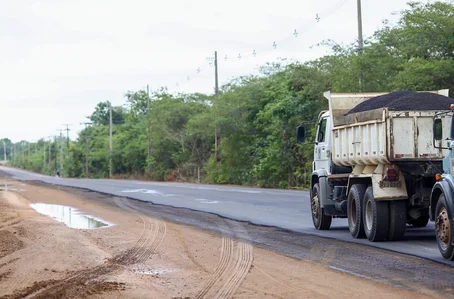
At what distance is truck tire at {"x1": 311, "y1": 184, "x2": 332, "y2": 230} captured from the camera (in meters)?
17.1

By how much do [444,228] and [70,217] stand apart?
1389 centimetres

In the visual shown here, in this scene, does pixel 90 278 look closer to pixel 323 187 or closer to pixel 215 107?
pixel 323 187

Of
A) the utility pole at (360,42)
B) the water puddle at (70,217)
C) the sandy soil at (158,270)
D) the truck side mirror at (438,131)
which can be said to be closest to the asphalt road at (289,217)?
the truck side mirror at (438,131)

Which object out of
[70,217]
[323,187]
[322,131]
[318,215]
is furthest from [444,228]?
[70,217]

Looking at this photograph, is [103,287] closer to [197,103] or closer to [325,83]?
[325,83]

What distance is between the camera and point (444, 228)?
36.8ft

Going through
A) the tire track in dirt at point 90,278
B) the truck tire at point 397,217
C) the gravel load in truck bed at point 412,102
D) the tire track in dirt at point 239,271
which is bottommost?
the tire track in dirt at point 239,271

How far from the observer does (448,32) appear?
2933 cm

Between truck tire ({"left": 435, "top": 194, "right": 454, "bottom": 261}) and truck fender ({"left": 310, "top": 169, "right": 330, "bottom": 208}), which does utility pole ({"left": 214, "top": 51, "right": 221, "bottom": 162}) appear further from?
truck tire ({"left": 435, "top": 194, "right": 454, "bottom": 261})

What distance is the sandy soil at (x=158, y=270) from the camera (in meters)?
8.77

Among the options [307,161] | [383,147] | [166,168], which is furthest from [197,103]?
[383,147]

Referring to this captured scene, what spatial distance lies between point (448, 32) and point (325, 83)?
35.7 feet

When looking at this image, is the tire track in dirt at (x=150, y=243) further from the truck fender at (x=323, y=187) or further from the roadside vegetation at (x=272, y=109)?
the roadside vegetation at (x=272, y=109)

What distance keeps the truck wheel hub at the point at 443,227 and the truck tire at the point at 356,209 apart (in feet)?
11.1
